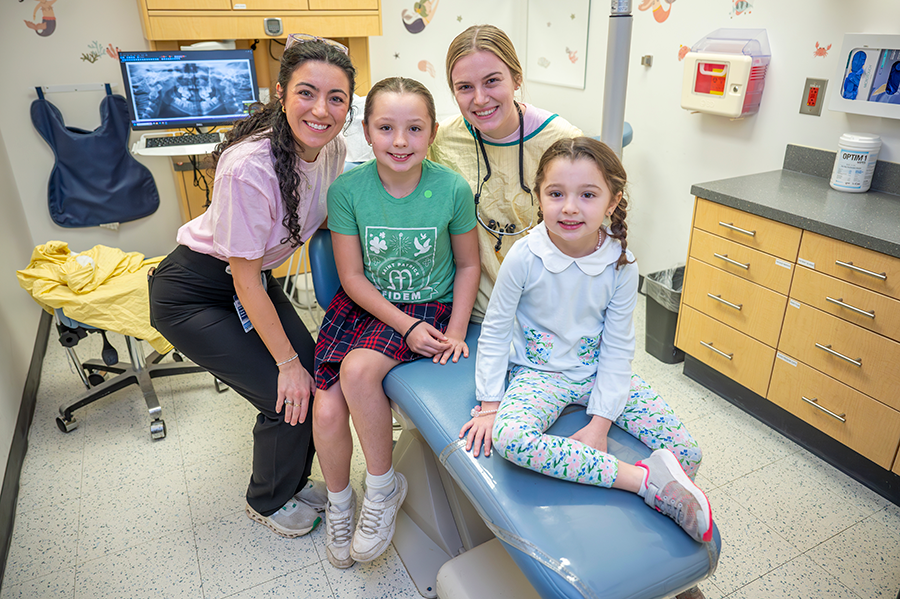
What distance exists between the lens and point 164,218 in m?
3.28

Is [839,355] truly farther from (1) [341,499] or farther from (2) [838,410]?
(1) [341,499]

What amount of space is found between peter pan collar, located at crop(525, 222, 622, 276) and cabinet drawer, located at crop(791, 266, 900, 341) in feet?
2.92

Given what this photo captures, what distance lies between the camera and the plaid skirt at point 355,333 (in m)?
1.44

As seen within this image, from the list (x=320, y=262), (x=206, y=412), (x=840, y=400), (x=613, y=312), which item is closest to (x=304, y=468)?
(x=320, y=262)

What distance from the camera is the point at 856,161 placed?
1.95 metres

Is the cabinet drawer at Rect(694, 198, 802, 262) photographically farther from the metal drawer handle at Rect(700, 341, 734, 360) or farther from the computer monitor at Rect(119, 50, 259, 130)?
the computer monitor at Rect(119, 50, 259, 130)

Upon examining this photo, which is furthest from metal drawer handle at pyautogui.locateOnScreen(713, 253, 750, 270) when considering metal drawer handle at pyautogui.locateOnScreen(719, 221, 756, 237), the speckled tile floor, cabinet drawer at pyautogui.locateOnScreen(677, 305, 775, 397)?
the speckled tile floor

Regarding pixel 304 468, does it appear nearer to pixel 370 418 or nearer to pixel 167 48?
pixel 370 418

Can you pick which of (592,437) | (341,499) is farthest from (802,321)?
(341,499)

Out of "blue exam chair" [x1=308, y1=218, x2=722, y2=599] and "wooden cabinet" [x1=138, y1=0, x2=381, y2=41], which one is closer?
"blue exam chair" [x1=308, y1=218, x2=722, y2=599]

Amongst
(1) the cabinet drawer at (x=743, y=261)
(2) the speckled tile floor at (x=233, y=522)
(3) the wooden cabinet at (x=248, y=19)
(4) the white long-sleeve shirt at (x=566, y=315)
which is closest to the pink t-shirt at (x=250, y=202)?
(4) the white long-sleeve shirt at (x=566, y=315)

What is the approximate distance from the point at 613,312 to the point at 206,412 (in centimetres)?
161

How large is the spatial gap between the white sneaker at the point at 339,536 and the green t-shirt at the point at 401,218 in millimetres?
596

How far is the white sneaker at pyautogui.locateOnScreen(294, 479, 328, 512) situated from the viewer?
1.73 m
